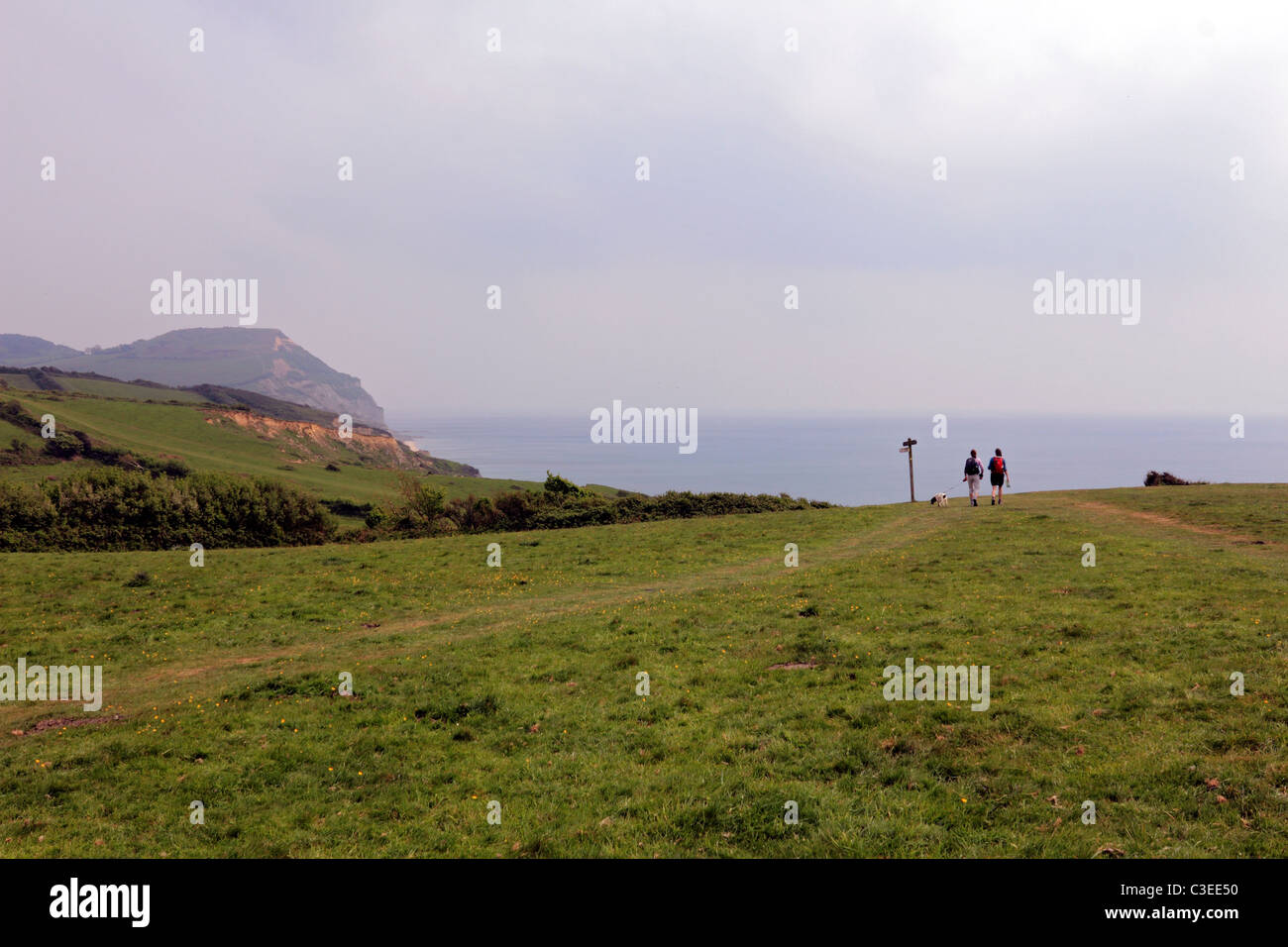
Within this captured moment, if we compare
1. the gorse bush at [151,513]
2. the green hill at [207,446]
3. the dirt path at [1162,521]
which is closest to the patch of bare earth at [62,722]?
the gorse bush at [151,513]

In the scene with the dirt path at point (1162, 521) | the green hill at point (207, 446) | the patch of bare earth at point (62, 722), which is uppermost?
the green hill at point (207, 446)

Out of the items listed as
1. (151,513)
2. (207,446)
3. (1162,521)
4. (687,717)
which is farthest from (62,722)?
(207,446)

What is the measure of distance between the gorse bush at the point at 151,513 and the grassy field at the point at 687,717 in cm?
1948

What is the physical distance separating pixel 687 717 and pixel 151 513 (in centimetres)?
4779

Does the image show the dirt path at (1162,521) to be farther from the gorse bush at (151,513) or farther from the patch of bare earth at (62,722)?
the gorse bush at (151,513)

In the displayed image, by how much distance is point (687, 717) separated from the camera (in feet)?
44.7

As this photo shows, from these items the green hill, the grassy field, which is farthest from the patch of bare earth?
the green hill

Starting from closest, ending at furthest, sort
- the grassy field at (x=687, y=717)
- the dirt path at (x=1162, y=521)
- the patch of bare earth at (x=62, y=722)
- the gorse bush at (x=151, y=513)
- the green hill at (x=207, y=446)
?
the grassy field at (x=687, y=717)
the patch of bare earth at (x=62, y=722)
the dirt path at (x=1162, y=521)
the gorse bush at (x=151, y=513)
the green hill at (x=207, y=446)

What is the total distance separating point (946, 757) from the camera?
10.8m

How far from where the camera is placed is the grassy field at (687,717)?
30.3ft

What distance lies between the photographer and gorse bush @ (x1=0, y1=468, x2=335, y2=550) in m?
42.8
